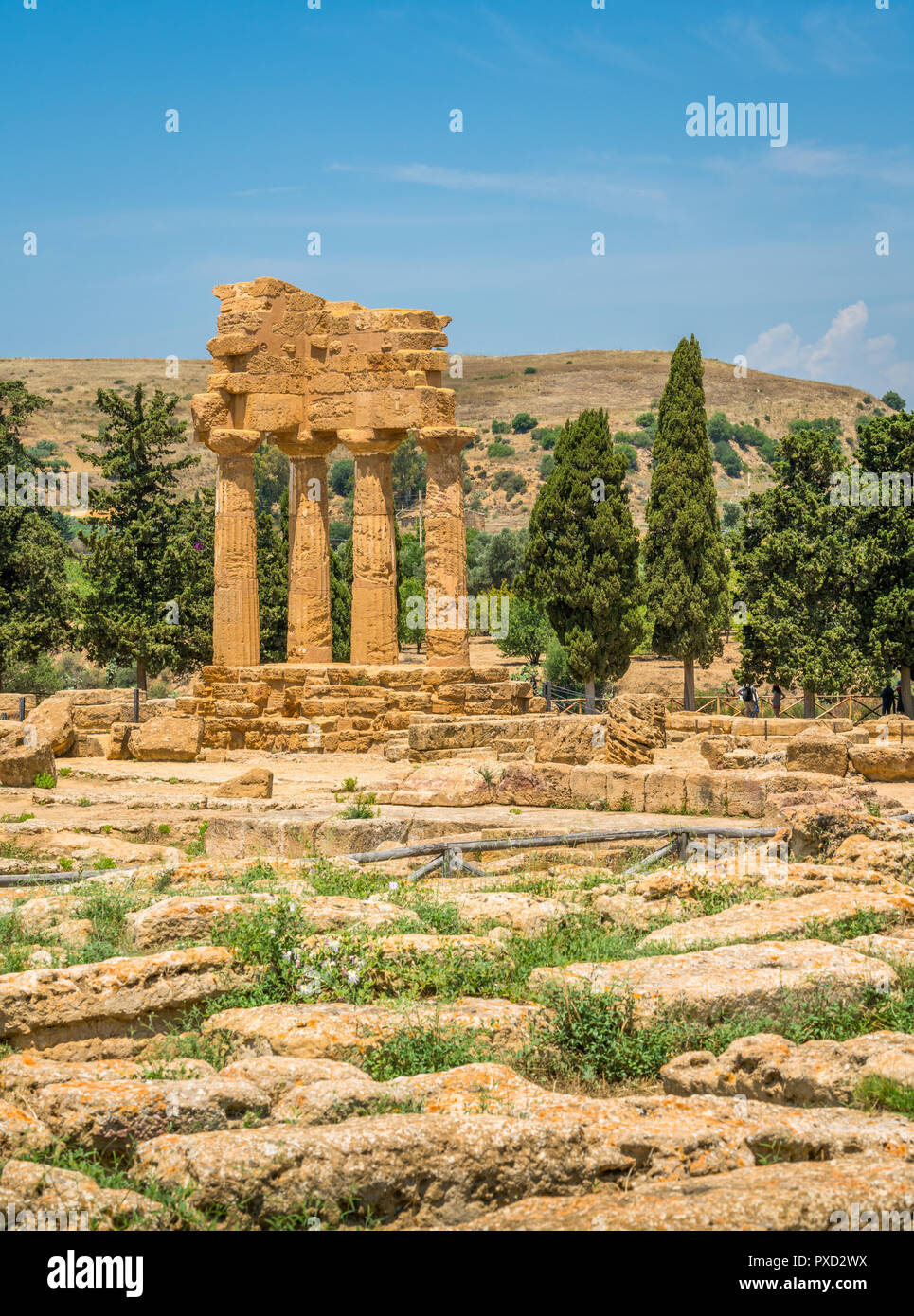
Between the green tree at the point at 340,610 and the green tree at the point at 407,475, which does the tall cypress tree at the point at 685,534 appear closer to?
the green tree at the point at 340,610

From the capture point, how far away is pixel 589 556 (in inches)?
1522

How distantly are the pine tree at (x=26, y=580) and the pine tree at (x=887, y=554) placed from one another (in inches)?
793

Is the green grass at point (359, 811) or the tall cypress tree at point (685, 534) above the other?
the tall cypress tree at point (685, 534)

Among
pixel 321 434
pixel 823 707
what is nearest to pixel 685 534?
pixel 823 707

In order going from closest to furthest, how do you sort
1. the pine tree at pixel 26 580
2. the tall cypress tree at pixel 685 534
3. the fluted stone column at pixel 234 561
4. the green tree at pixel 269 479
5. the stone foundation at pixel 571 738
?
the stone foundation at pixel 571 738
the fluted stone column at pixel 234 561
the pine tree at pixel 26 580
the tall cypress tree at pixel 685 534
the green tree at pixel 269 479

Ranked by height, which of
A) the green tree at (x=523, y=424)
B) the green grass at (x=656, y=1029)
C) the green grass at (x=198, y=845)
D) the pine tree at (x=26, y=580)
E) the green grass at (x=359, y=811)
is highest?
the green tree at (x=523, y=424)

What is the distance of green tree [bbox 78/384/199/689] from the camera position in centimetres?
3491

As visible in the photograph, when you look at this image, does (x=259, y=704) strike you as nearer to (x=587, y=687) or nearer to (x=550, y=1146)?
(x=587, y=687)

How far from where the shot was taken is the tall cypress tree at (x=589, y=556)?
125ft

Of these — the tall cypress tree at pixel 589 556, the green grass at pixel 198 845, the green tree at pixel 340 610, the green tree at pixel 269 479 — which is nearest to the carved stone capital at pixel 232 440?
the green grass at pixel 198 845

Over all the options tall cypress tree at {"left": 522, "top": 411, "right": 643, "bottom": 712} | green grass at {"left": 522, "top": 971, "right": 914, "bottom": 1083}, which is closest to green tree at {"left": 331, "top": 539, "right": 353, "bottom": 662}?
tall cypress tree at {"left": 522, "top": 411, "right": 643, "bottom": 712}
